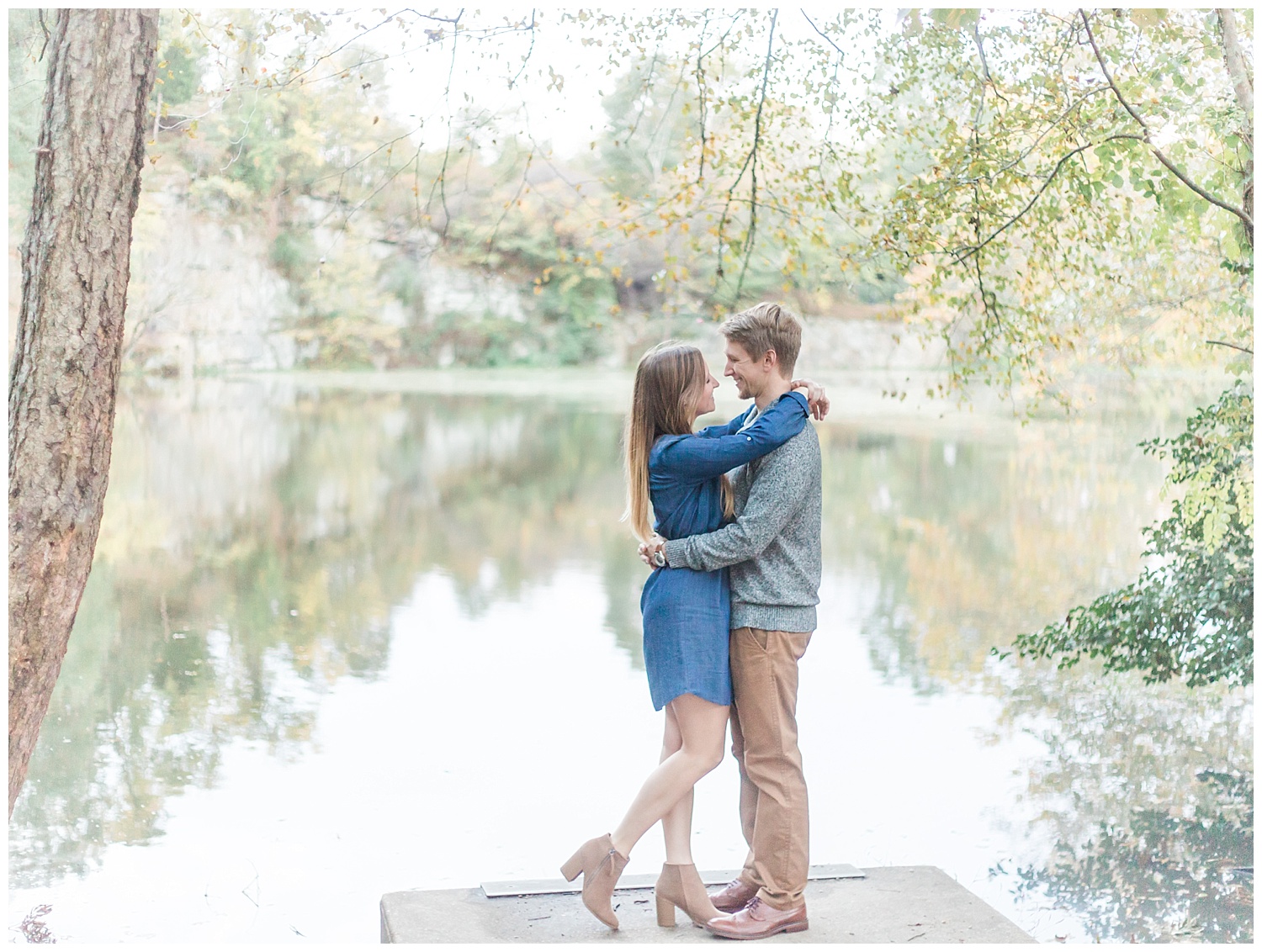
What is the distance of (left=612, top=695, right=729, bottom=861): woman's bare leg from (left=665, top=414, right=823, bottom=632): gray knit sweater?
0.54ft

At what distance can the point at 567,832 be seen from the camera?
6172mm

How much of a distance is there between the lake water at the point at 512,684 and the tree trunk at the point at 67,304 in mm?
2343

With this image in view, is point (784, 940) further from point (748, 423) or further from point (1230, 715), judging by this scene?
point (1230, 715)

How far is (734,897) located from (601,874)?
0.95 feet

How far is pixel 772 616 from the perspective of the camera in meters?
2.27

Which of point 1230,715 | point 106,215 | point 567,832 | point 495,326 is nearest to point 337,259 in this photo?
point 495,326

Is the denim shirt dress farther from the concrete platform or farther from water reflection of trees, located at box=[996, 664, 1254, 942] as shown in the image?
water reflection of trees, located at box=[996, 664, 1254, 942]

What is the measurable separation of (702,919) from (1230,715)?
6.04 m

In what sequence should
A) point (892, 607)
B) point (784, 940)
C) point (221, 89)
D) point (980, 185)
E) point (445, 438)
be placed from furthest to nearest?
point (445, 438), point (892, 607), point (980, 185), point (221, 89), point (784, 940)

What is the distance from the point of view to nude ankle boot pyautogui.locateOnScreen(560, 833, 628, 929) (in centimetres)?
229

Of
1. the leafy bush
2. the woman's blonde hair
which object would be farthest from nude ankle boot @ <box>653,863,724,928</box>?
the leafy bush

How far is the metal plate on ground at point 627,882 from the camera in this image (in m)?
2.53

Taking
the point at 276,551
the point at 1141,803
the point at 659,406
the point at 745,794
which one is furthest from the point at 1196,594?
the point at 276,551

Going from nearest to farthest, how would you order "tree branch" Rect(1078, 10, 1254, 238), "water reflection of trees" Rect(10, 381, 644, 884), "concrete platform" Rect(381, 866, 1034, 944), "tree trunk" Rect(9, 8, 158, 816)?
1. "concrete platform" Rect(381, 866, 1034, 944)
2. "tree trunk" Rect(9, 8, 158, 816)
3. "tree branch" Rect(1078, 10, 1254, 238)
4. "water reflection of trees" Rect(10, 381, 644, 884)
